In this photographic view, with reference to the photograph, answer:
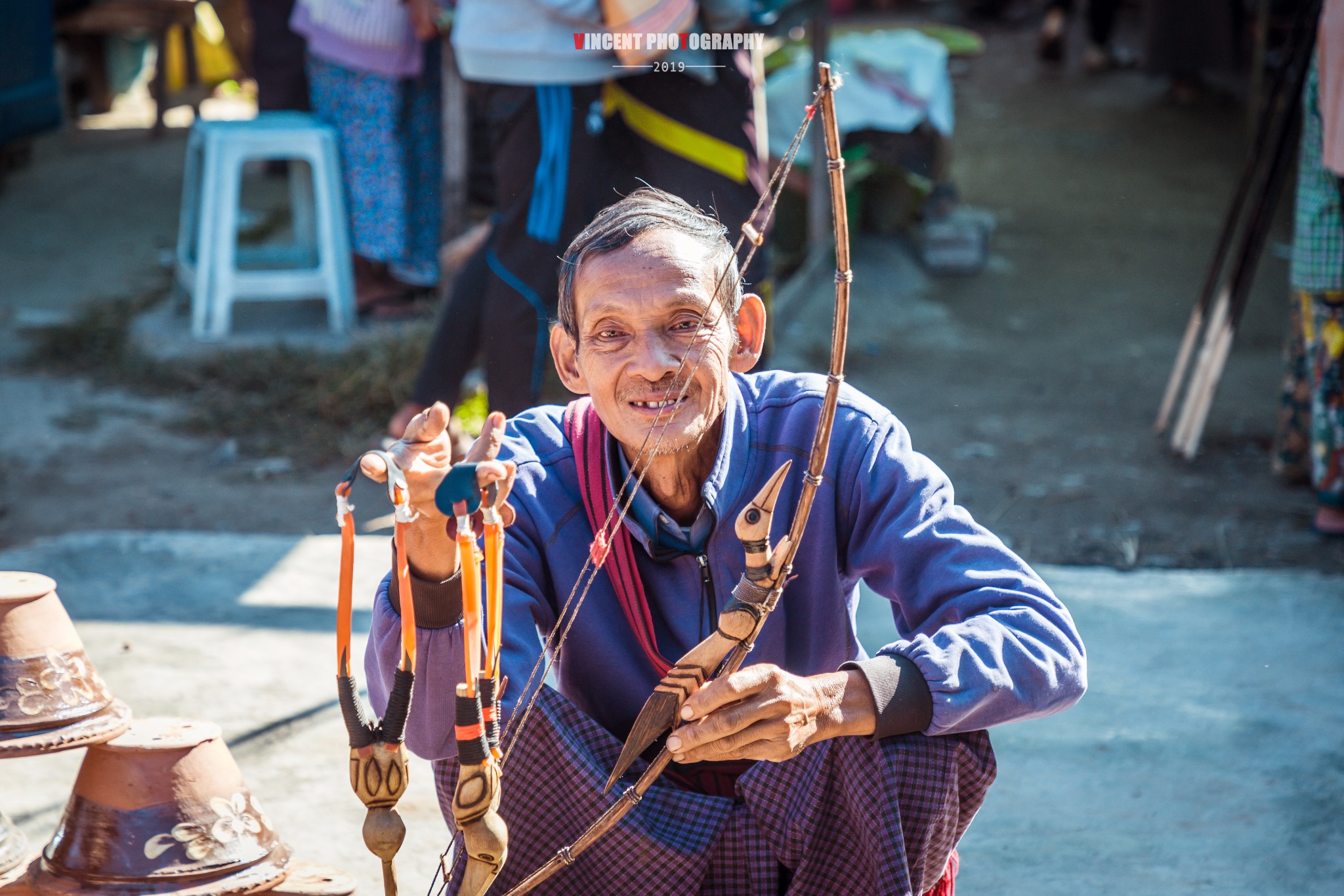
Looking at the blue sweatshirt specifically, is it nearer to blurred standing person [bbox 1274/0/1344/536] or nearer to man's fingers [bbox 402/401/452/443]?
man's fingers [bbox 402/401/452/443]

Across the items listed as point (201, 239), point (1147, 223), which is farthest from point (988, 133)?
point (201, 239)

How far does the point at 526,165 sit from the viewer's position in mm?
3750

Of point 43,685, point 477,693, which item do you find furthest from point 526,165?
point 477,693

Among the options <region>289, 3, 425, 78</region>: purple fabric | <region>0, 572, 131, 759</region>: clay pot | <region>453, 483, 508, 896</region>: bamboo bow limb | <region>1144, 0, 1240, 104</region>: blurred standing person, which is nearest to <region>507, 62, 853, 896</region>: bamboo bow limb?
Answer: <region>453, 483, 508, 896</region>: bamboo bow limb

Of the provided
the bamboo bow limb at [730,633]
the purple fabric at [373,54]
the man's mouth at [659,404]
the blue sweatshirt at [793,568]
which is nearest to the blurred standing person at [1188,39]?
the purple fabric at [373,54]

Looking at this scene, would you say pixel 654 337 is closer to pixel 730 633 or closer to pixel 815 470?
pixel 815 470

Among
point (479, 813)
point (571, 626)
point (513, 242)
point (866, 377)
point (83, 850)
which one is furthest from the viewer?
point (866, 377)

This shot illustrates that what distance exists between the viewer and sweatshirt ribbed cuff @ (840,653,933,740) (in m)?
1.66

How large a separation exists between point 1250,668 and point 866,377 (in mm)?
2980

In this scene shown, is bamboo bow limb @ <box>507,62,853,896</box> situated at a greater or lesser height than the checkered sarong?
greater

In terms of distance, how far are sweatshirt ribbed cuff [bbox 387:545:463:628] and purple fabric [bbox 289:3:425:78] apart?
462 cm

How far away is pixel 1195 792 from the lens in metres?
2.68

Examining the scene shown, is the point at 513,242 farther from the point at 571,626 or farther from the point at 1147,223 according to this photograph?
the point at 1147,223

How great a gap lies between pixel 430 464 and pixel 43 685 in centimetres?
86
